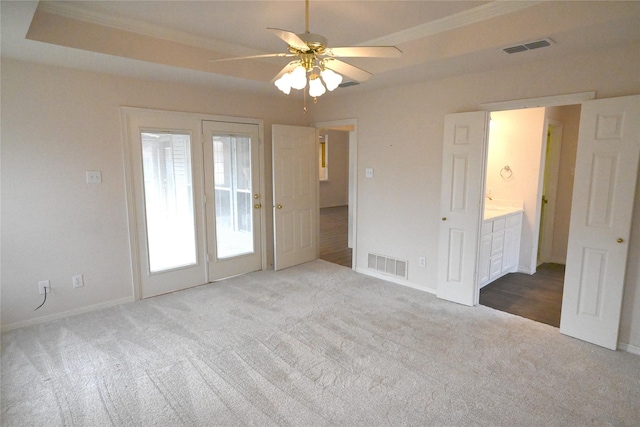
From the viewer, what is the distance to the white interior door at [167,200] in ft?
12.4

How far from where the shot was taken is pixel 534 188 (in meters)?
4.74

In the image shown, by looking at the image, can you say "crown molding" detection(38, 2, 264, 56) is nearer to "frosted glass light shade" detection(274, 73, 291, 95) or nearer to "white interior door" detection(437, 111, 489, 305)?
"frosted glass light shade" detection(274, 73, 291, 95)

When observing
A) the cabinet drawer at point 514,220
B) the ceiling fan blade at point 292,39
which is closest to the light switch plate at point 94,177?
the ceiling fan blade at point 292,39

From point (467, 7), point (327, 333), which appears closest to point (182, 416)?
point (327, 333)

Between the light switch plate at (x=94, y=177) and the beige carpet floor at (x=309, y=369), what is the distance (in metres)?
1.34

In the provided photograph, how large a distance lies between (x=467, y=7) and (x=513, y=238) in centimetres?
315

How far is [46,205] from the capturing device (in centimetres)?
325

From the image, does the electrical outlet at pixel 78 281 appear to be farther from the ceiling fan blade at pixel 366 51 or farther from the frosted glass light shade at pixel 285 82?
the ceiling fan blade at pixel 366 51

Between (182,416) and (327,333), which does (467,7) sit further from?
(182,416)

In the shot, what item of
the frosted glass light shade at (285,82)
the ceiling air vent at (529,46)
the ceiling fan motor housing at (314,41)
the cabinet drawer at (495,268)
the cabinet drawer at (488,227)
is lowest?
the cabinet drawer at (495,268)

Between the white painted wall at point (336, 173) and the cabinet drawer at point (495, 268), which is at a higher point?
the white painted wall at point (336, 173)

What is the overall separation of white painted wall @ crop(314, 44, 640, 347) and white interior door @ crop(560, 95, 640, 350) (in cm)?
12

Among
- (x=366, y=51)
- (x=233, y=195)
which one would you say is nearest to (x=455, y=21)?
(x=366, y=51)

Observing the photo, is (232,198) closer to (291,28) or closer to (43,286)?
(43,286)
